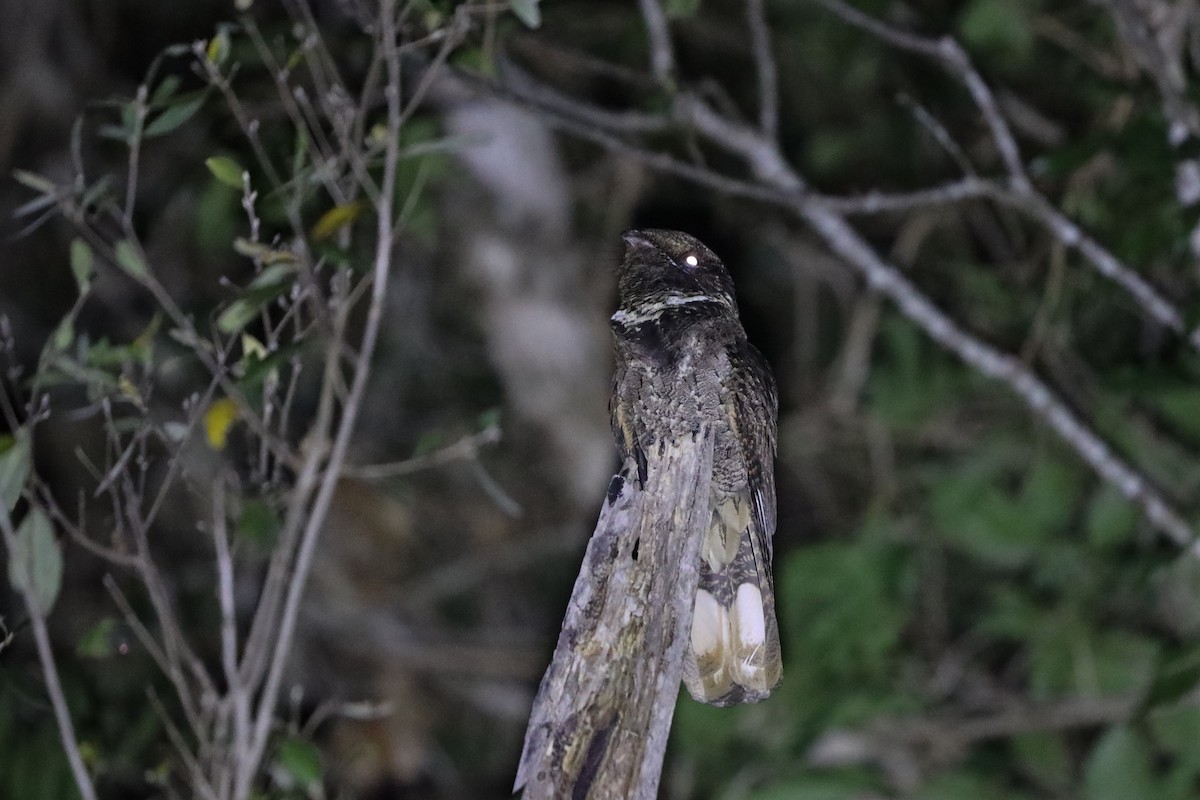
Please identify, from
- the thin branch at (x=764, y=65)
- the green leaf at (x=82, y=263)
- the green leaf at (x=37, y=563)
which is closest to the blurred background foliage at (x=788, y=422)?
the thin branch at (x=764, y=65)

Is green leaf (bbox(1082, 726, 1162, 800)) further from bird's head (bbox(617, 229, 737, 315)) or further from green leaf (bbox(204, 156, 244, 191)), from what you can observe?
green leaf (bbox(204, 156, 244, 191))

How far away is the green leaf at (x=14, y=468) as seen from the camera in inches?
67.8

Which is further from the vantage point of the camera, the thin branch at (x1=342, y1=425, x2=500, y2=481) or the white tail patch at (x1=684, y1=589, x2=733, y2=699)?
the thin branch at (x1=342, y1=425, x2=500, y2=481)

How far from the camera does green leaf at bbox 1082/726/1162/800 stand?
3525 millimetres

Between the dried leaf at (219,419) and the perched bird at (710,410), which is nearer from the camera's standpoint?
the perched bird at (710,410)

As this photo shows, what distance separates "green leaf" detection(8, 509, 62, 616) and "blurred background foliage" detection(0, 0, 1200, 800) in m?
1.73

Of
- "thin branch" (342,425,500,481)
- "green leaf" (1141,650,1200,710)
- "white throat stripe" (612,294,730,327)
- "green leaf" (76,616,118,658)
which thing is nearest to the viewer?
"white throat stripe" (612,294,730,327)

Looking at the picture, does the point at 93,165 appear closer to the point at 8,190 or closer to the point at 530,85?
the point at 8,190

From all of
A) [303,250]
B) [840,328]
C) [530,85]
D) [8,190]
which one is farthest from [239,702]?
[840,328]

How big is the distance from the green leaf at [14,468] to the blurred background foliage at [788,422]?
5.58 ft

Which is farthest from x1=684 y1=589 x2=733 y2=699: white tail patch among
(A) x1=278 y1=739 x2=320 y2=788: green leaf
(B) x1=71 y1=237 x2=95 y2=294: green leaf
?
(B) x1=71 y1=237 x2=95 y2=294: green leaf

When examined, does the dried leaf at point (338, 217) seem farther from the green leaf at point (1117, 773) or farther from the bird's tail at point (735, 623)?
the green leaf at point (1117, 773)

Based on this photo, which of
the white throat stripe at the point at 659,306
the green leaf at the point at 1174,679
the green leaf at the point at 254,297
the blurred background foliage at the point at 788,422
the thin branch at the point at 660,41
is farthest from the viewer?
the blurred background foliage at the point at 788,422

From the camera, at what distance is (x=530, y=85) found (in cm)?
315
